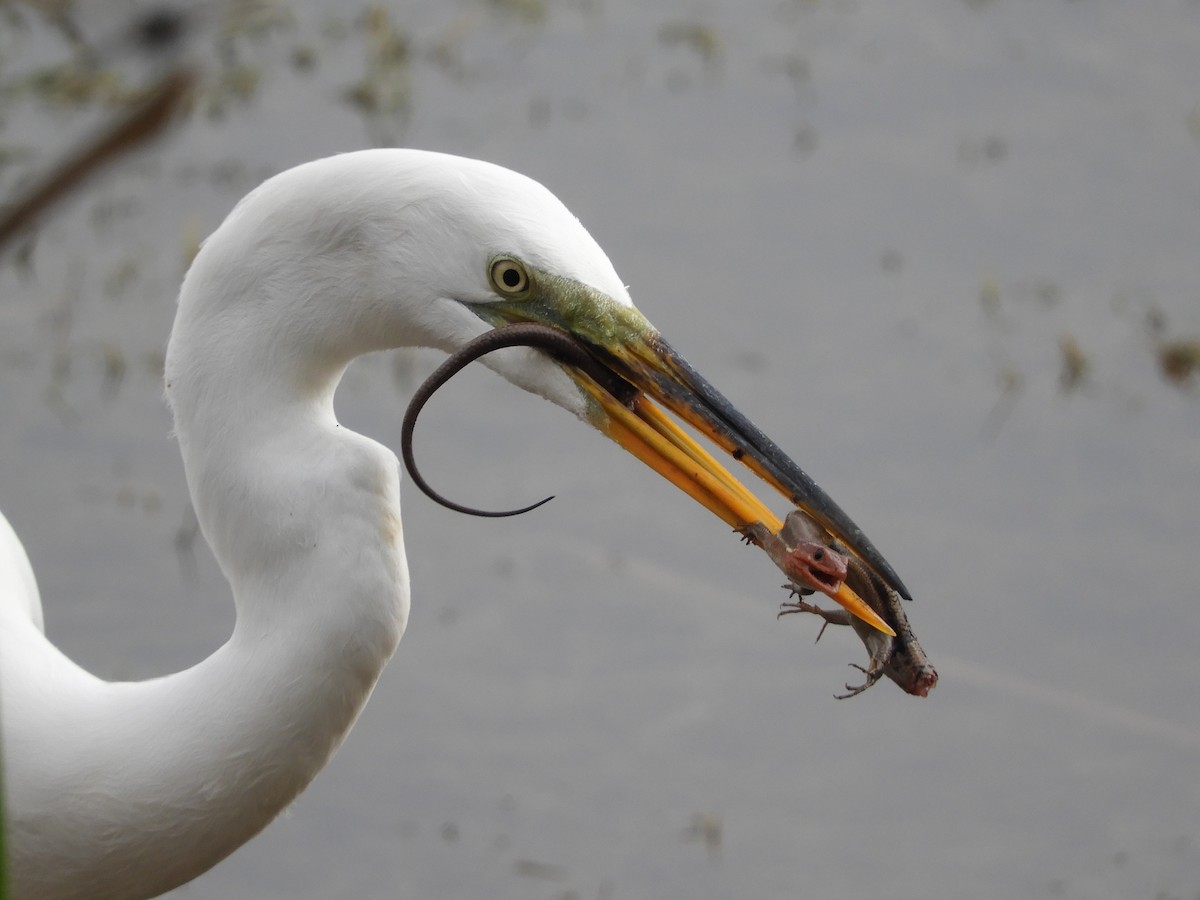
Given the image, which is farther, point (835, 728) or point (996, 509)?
point (996, 509)

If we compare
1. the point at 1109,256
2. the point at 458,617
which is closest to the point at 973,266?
the point at 1109,256

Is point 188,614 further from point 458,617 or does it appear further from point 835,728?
point 835,728

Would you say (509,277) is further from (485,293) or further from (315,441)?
(315,441)

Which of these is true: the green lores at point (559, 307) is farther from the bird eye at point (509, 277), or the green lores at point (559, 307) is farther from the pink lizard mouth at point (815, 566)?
the pink lizard mouth at point (815, 566)

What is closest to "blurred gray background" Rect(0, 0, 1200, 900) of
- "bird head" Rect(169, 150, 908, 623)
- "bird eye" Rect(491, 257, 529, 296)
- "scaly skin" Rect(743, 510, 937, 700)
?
"bird head" Rect(169, 150, 908, 623)

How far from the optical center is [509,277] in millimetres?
1430

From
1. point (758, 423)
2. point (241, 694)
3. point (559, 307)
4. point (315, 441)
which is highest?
point (559, 307)

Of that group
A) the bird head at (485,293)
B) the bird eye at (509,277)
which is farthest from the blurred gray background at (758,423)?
the bird eye at (509,277)

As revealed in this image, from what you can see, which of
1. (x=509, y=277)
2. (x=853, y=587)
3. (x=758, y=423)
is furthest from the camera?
(x=758, y=423)

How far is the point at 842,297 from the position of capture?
13.4ft

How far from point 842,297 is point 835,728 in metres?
1.43

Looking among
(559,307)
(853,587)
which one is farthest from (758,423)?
(559,307)

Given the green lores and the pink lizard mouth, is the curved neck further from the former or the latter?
the pink lizard mouth

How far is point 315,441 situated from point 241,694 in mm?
261
